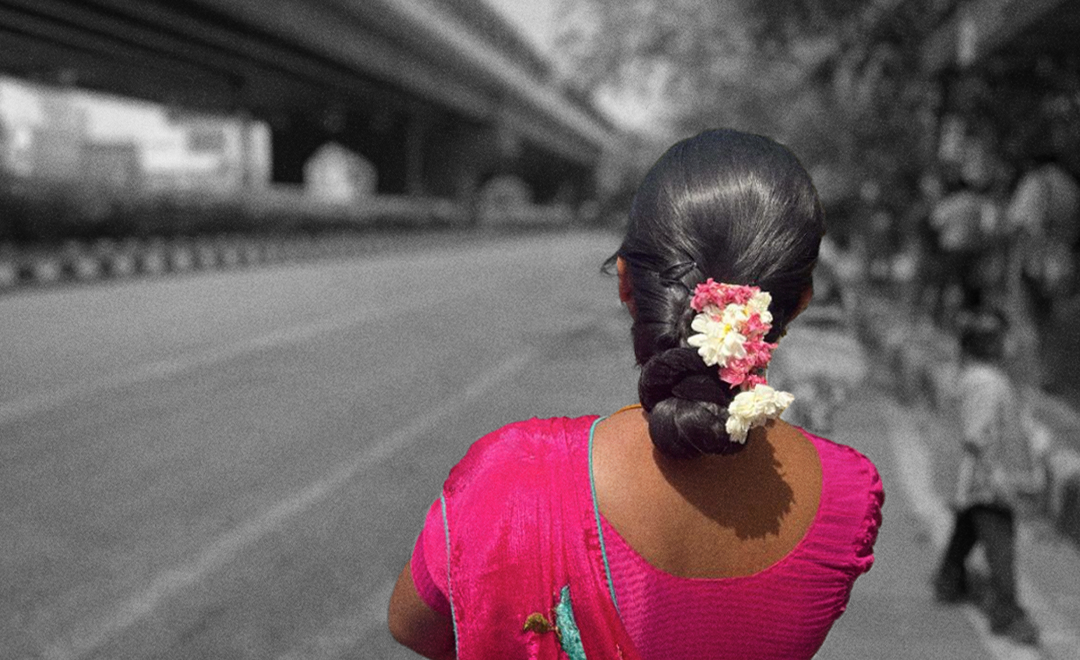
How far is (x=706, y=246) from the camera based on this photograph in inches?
55.2

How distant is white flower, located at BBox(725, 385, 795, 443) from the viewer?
52.4 inches

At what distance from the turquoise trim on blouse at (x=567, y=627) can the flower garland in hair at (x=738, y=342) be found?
11.1 inches

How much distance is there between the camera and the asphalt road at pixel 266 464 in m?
4.30

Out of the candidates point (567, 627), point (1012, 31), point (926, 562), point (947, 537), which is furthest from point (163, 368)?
point (567, 627)

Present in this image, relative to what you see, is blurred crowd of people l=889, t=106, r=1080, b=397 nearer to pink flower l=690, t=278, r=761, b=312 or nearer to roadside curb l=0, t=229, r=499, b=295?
pink flower l=690, t=278, r=761, b=312

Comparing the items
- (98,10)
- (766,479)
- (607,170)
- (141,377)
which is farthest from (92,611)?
(607,170)

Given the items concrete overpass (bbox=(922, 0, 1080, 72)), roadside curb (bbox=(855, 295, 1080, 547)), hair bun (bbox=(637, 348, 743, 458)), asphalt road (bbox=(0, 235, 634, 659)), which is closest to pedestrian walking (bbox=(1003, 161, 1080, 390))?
roadside curb (bbox=(855, 295, 1080, 547))

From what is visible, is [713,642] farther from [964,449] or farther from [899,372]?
[899,372]

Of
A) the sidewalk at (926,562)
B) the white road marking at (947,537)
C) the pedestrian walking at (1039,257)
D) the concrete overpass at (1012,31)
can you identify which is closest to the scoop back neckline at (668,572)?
the sidewalk at (926,562)

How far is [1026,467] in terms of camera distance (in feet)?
14.6

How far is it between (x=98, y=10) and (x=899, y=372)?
71.1ft

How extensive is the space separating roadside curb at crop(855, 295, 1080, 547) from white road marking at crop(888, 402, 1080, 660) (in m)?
0.27

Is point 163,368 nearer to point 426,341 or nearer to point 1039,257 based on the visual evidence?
point 426,341

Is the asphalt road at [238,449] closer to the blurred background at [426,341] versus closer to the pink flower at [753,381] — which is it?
the blurred background at [426,341]
